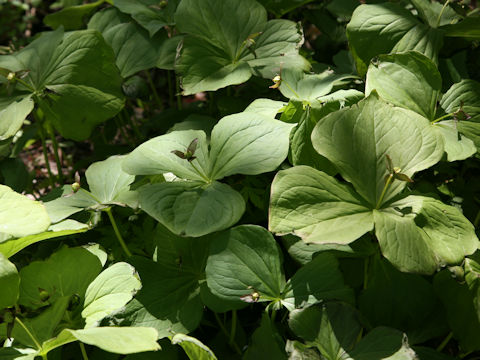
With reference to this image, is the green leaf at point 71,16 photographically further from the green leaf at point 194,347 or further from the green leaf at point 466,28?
the green leaf at point 194,347

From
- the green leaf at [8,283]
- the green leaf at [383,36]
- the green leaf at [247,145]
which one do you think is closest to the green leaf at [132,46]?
the green leaf at [247,145]

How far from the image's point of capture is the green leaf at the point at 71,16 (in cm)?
243

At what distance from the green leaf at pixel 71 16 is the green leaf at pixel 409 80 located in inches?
59.0

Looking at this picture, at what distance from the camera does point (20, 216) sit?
4.44ft

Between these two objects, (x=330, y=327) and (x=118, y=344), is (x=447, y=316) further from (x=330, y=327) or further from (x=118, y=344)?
(x=118, y=344)

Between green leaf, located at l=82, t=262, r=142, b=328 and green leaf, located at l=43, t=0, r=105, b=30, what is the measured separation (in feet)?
4.99

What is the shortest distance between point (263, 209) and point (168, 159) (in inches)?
14.3

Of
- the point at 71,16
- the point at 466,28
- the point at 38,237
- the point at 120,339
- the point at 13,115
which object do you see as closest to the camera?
the point at 120,339

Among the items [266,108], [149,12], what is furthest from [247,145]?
[149,12]

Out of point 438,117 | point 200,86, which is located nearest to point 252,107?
point 200,86

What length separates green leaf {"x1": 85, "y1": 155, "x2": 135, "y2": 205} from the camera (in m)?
1.61

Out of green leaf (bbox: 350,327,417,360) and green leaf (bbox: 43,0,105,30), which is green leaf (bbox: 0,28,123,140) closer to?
green leaf (bbox: 43,0,105,30)

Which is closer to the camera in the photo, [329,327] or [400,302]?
[329,327]

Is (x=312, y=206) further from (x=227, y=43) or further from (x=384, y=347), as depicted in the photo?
A: (x=227, y=43)
